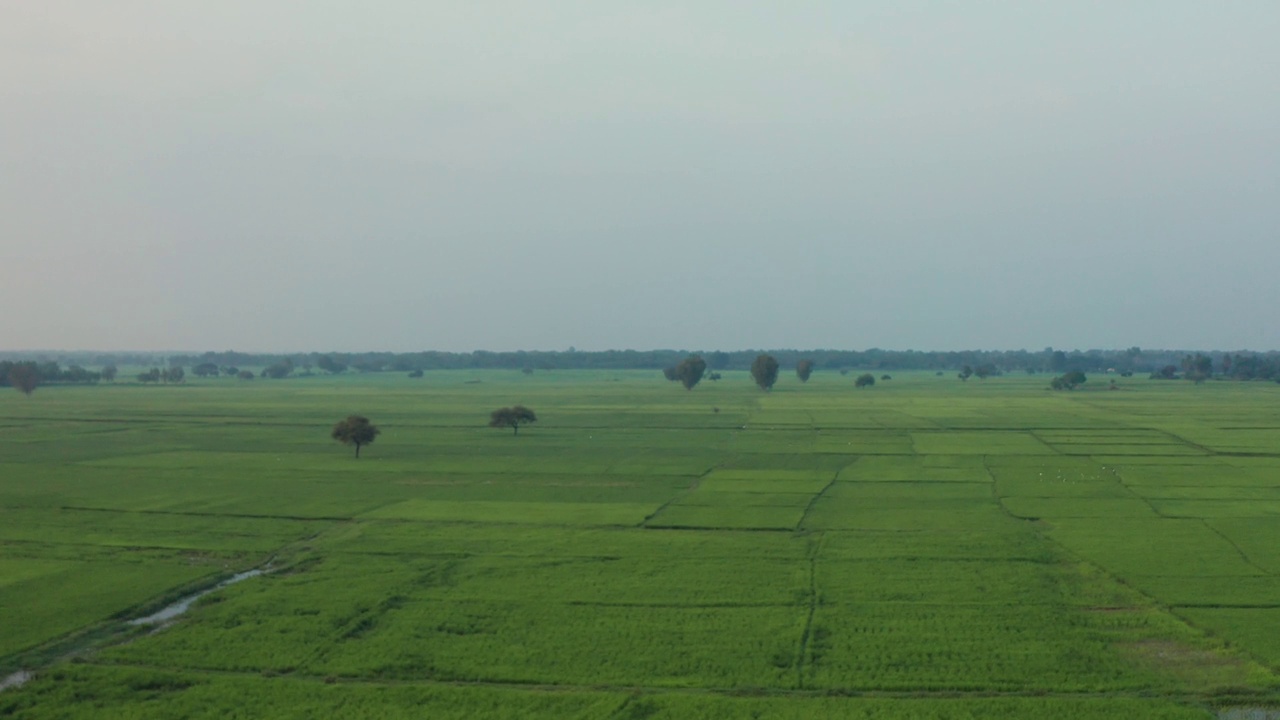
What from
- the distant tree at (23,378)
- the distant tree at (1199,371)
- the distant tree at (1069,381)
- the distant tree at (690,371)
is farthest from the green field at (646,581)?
the distant tree at (1199,371)

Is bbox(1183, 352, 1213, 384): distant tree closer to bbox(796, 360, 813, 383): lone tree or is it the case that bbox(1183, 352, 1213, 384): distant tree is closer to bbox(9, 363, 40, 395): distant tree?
bbox(796, 360, 813, 383): lone tree

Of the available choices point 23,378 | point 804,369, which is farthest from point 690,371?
point 23,378

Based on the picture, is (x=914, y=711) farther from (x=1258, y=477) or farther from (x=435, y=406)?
(x=435, y=406)

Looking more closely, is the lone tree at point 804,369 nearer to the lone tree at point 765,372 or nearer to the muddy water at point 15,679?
the lone tree at point 765,372

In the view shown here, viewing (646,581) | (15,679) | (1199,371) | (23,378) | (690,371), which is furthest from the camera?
(1199,371)

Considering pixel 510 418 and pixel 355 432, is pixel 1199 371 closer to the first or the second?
pixel 510 418

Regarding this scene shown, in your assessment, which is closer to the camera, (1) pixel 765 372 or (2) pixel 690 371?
(1) pixel 765 372
